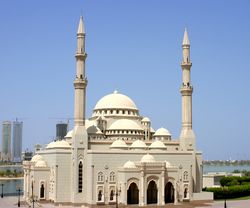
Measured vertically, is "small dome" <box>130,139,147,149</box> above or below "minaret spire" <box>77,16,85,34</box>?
below

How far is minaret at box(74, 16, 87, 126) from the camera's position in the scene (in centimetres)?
5831

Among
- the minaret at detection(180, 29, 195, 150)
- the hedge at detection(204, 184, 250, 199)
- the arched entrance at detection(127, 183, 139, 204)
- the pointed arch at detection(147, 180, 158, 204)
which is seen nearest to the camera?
the arched entrance at detection(127, 183, 139, 204)

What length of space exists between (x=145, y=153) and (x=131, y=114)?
34.9 ft

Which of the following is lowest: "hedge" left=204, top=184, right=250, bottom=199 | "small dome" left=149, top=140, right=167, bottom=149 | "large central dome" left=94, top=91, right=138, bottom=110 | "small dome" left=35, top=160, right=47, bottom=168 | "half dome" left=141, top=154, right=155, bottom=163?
"hedge" left=204, top=184, right=250, bottom=199

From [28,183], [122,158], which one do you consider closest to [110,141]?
[122,158]

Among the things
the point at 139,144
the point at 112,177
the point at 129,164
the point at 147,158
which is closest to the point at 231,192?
the point at 139,144

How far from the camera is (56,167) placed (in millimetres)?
58438

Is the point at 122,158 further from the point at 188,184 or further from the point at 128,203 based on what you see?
the point at 188,184

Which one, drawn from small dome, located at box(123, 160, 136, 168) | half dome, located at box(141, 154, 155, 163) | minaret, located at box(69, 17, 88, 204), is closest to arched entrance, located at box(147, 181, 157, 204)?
half dome, located at box(141, 154, 155, 163)

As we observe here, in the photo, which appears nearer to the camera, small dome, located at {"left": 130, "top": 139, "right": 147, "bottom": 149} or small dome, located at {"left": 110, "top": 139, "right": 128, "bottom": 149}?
small dome, located at {"left": 110, "top": 139, "right": 128, "bottom": 149}

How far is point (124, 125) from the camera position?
66.1 metres

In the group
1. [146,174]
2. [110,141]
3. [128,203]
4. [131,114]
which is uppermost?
[131,114]

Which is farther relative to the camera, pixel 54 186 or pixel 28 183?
pixel 28 183

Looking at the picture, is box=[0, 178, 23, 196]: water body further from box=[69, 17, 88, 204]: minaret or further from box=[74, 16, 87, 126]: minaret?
box=[74, 16, 87, 126]: minaret
